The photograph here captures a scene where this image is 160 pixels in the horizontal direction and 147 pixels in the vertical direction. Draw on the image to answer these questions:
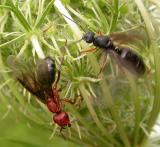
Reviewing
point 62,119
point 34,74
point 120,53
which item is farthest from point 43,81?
point 120,53

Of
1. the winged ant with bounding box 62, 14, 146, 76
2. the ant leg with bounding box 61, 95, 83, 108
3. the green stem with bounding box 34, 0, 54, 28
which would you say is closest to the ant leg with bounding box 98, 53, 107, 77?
the winged ant with bounding box 62, 14, 146, 76

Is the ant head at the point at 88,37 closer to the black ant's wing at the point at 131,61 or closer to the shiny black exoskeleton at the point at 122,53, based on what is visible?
the shiny black exoskeleton at the point at 122,53

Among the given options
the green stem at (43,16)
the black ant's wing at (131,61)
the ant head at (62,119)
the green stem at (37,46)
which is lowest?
the ant head at (62,119)

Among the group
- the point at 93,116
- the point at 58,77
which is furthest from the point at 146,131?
the point at 58,77

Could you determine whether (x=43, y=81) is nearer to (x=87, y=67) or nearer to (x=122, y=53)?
(x=87, y=67)

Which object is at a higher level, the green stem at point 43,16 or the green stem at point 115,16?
the green stem at point 43,16

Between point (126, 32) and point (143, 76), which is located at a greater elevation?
point (126, 32)

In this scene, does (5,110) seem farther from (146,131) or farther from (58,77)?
(146,131)

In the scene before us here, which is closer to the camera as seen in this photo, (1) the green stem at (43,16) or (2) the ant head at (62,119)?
(1) the green stem at (43,16)

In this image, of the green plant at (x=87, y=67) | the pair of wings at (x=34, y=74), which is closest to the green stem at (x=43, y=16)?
the green plant at (x=87, y=67)
